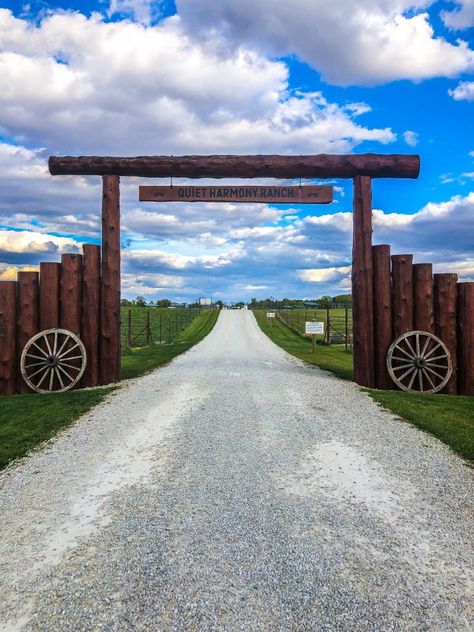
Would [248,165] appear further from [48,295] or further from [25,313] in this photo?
[25,313]

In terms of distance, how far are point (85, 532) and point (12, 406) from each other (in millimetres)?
6019

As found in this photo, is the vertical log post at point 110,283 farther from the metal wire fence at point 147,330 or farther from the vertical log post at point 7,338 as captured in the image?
the metal wire fence at point 147,330

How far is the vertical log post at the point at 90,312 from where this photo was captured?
11633mm

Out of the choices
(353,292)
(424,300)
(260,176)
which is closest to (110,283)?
(260,176)

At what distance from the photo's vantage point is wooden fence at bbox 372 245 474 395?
11.5m

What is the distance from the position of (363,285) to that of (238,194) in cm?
431

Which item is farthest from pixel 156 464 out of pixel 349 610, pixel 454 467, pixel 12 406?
pixel 12 406

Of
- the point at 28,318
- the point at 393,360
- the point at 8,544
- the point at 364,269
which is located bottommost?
the point at 8,544

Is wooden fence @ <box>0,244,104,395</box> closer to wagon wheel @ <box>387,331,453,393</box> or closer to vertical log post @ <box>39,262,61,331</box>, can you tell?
vertical log post @ <box>39,262,61,331</box>

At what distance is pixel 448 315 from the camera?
11570mm

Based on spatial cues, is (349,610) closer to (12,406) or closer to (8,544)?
(8,544)

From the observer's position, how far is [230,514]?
13.9 feet

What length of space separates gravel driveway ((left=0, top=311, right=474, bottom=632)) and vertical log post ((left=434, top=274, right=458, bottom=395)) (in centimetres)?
510

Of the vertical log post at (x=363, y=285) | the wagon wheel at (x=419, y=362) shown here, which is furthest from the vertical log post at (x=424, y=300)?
the vertical log post at (x=363, y=285)
